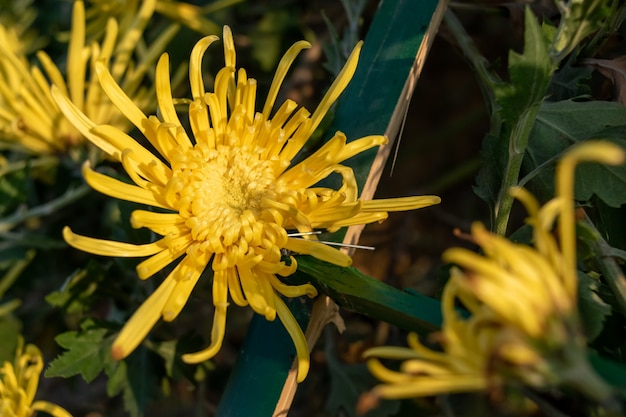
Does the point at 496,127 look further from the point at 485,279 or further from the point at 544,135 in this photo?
the point at 485,279

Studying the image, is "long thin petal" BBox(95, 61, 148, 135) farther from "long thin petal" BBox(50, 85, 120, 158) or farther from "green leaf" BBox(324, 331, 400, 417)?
"green leaf" BBox(324, 331, 400, 417)

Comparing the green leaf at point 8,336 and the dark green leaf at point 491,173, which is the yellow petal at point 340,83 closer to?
the dark green leaf at point 491,173

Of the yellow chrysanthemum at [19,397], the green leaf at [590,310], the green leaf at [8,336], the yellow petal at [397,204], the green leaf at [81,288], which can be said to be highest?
the yellow petal at [397,204]

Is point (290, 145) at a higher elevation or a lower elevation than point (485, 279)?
higher

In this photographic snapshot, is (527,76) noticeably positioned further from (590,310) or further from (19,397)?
(19,397)

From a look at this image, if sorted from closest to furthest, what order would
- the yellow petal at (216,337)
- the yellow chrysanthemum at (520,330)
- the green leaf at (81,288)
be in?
the yellow chrysanthemum at (520,330) < the yellow petal at (216,337) < the green leaf at (81,288)

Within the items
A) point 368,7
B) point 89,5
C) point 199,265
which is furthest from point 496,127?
point 89,5

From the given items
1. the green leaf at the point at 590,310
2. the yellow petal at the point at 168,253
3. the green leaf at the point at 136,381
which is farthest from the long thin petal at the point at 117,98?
the green leaf at the point at 590,310

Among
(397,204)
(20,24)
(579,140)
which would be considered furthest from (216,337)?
(20,24)
